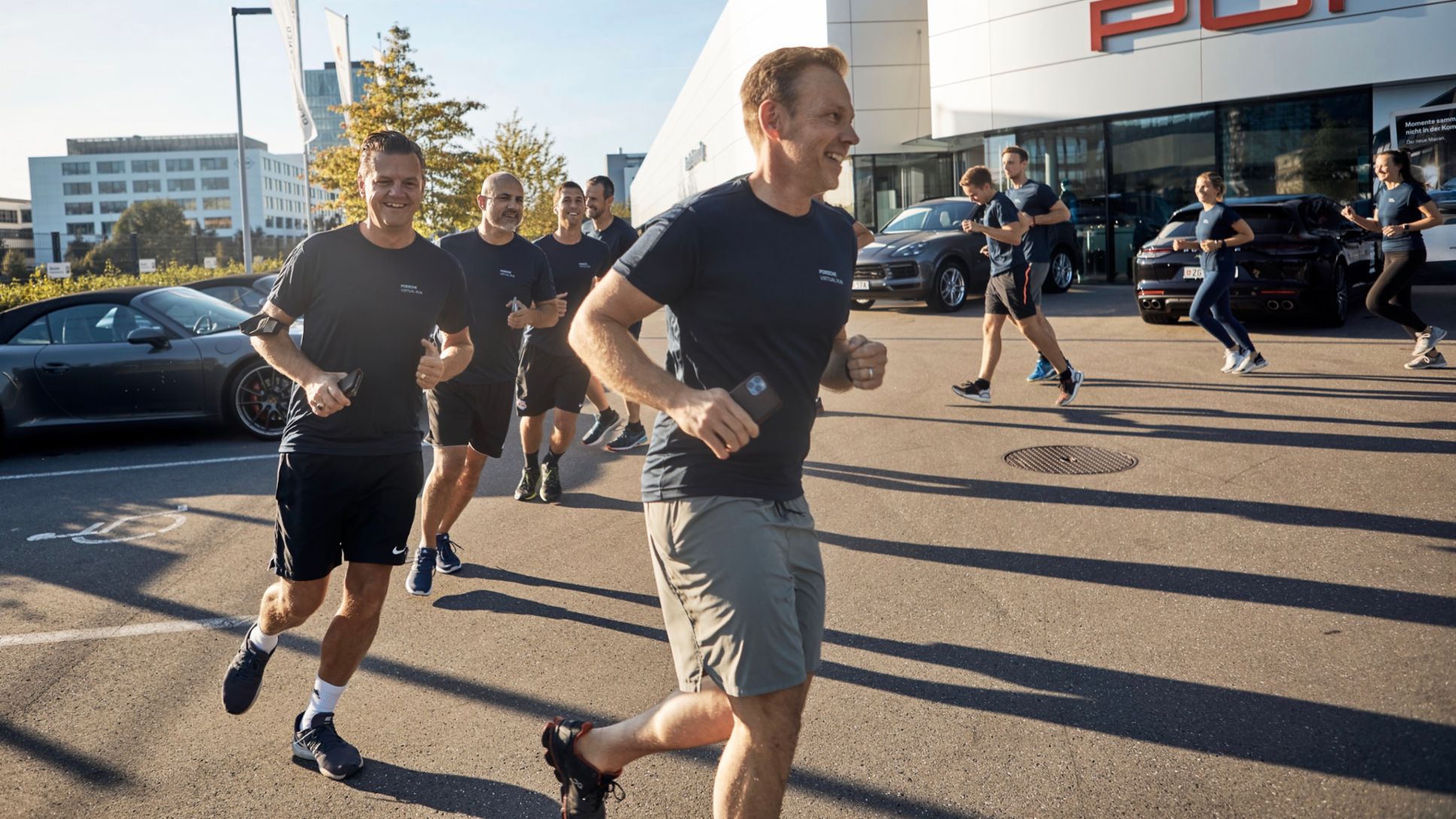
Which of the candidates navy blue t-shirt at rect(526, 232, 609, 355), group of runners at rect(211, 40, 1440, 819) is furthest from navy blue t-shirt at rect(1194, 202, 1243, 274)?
group of runners at rect(211, 40, 1440, 819)

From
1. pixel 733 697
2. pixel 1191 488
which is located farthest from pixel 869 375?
pixel 1191 488

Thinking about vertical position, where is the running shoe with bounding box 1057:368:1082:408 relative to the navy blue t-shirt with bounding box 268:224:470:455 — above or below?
below

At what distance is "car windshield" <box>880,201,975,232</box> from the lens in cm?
1827

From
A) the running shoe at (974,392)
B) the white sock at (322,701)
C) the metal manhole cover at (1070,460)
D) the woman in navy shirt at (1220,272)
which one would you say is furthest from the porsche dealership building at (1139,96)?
the white sock at (322,701)

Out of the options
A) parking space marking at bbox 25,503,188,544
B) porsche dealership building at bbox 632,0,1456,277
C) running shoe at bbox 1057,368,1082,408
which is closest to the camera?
parking space marking at bbox 25,503,188,544

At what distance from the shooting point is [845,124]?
278 cm

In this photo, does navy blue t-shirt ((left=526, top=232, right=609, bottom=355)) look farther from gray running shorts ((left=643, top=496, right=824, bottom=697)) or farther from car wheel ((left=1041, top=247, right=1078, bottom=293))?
car wheel ((left=1041, top=247, right=1078, bottom=293))

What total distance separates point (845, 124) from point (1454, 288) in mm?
19459

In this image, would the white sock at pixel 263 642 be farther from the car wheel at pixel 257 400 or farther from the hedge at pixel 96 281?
the hedge at pixel 96 281

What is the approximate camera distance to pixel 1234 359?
10969 millimetres

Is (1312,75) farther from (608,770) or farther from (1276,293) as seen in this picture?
(608,770)

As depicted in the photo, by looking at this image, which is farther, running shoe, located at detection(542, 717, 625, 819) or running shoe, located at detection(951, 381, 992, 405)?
running shoe, located at detection(951, 381, 992, 405)

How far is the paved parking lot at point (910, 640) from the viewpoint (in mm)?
3379

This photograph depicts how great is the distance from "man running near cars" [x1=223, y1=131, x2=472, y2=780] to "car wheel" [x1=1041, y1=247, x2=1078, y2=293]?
17606mm
